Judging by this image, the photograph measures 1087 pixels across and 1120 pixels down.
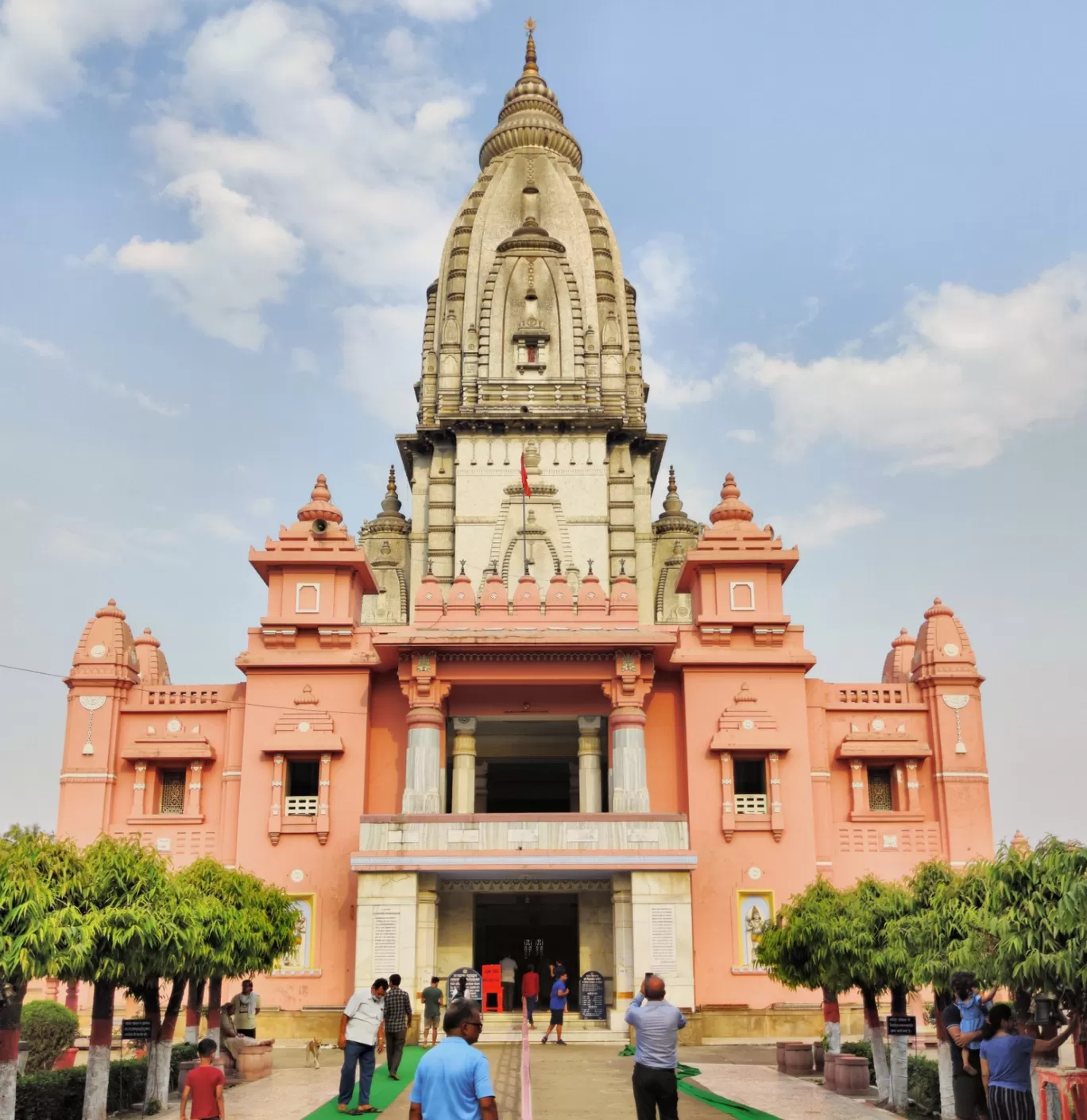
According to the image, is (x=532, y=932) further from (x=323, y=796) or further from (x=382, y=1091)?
(x=382, y=1091)

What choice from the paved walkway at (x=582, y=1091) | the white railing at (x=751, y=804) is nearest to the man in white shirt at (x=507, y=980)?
the paved walkway at (x=582, y=1091)

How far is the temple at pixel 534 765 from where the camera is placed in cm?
2627

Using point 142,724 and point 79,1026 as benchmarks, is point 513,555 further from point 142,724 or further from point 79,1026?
point 79,1026

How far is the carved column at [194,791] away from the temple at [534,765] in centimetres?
4

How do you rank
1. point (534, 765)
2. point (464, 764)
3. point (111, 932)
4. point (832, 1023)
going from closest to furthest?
point (111, 932) → point (832, 1023) → point (464, 764) → point (534, 765)

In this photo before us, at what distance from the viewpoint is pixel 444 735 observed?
30328mm

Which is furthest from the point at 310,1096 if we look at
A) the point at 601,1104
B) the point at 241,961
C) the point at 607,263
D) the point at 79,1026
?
the point at 607,263

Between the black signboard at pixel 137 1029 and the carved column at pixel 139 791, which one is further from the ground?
the carved column at pixel 139 791

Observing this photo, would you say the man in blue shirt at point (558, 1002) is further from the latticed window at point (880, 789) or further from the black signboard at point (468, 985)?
the latticed window at point (880, 789)

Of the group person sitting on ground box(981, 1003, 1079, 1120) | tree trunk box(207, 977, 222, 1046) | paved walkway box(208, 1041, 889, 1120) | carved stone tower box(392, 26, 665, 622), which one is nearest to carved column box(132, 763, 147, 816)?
paved walkway box(208, 1041, 889, 1120)

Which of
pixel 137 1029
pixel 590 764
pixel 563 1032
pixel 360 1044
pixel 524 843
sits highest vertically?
pixel 590 764

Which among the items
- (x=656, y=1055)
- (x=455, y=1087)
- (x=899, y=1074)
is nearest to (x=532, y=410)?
(x=899, y=1074)

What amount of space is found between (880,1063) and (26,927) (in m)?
11.2

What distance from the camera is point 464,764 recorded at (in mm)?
28516
